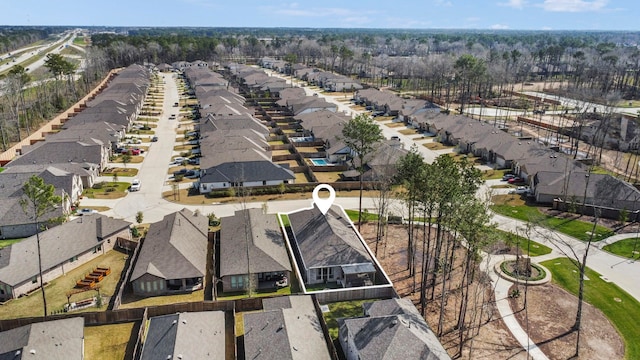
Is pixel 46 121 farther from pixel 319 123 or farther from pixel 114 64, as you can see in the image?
pixel 114 64

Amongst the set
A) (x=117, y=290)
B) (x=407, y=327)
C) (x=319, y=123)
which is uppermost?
(x=319, y=123)

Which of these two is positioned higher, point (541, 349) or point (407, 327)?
point (407, 327)

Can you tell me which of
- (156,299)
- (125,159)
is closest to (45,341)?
(156,299)

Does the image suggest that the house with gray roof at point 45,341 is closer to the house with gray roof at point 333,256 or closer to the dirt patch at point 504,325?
the house with gray roof at point 333,256

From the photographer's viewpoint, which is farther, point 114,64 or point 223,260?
point 114,64

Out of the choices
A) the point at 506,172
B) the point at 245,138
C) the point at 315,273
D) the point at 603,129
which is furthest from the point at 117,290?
the point at 603,129

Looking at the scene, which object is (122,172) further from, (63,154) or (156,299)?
(156,299)

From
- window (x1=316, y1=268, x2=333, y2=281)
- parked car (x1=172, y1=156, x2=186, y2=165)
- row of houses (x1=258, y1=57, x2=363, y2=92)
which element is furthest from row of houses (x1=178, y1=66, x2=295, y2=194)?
row of houses (x1=258, y1=57, x2=363, y2=92)
